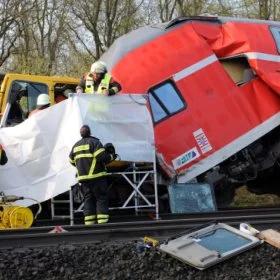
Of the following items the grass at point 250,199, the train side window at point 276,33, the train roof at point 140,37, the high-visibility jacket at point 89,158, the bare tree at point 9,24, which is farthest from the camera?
the bare tree at point 9,24

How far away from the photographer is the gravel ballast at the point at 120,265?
5207 mm

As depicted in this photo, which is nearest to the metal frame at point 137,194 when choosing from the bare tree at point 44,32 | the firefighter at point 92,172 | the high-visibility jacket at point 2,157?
the firefighter at point 92,172

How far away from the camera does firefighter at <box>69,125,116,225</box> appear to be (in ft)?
25.8

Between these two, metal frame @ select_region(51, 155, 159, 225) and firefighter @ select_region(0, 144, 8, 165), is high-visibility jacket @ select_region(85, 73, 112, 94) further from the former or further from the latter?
firefighter @ select_region(0, 144, 8, 165)

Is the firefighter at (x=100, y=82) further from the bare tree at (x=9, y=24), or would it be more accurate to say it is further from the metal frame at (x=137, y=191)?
the bare tree at (x=9, y=24)

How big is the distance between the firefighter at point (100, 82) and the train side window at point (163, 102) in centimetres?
85

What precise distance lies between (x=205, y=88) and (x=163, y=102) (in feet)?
2.63

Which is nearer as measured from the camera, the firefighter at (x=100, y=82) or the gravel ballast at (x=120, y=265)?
the gravel ballast at (x=120, y=265)

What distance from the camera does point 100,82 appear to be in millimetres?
8938

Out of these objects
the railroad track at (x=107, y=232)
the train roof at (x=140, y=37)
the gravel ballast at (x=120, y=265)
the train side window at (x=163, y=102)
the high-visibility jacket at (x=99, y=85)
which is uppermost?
the train roof at (x=140, y=37)

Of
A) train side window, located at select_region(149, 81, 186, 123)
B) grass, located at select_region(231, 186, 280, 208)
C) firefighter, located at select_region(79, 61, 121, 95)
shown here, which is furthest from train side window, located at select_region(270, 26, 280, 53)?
grass, located at select_region(231, 186, 280, 208)

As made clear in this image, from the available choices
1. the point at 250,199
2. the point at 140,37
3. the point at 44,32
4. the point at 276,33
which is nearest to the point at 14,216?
the point at 140,37

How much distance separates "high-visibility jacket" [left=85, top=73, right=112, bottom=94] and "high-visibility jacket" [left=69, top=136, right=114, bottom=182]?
1.18m

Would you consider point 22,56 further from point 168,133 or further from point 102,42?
point 168,133
